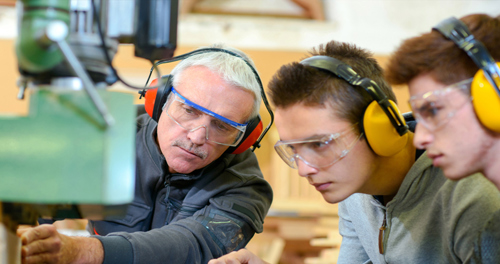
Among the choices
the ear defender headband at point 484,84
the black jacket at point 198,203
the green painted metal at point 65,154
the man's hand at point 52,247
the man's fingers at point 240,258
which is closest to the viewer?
the green painted metal at point 65,154

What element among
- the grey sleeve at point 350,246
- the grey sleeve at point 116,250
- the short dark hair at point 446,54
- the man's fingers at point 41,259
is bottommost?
the grey sleeve at point 350,246

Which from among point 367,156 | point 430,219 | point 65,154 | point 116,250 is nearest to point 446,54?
point 367,156

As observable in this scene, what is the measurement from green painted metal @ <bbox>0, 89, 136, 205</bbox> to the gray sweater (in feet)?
2.73

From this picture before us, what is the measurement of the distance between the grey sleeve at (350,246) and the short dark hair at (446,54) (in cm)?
89

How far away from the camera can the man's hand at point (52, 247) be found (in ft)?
3.29

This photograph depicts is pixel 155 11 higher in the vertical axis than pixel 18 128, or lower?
higher

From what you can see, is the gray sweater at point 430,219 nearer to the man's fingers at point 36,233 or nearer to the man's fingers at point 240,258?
the man's fingers at point 240,258

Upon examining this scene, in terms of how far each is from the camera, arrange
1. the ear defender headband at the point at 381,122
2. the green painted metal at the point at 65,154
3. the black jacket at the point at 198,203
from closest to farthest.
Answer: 1. the green painted metal at the point at 65,154
2. the ear defender headband at the point at 381,122
3. the black jacket at the point at 198,203

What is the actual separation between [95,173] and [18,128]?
16 cm

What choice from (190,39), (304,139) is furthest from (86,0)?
(190,39)

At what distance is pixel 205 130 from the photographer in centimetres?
162

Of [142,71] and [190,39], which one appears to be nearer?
[142,71]

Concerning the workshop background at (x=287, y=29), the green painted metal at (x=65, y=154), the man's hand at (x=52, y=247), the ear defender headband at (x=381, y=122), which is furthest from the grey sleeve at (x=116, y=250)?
the workshop background at (x=287, y=29)

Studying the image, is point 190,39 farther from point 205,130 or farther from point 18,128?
point 18,128
